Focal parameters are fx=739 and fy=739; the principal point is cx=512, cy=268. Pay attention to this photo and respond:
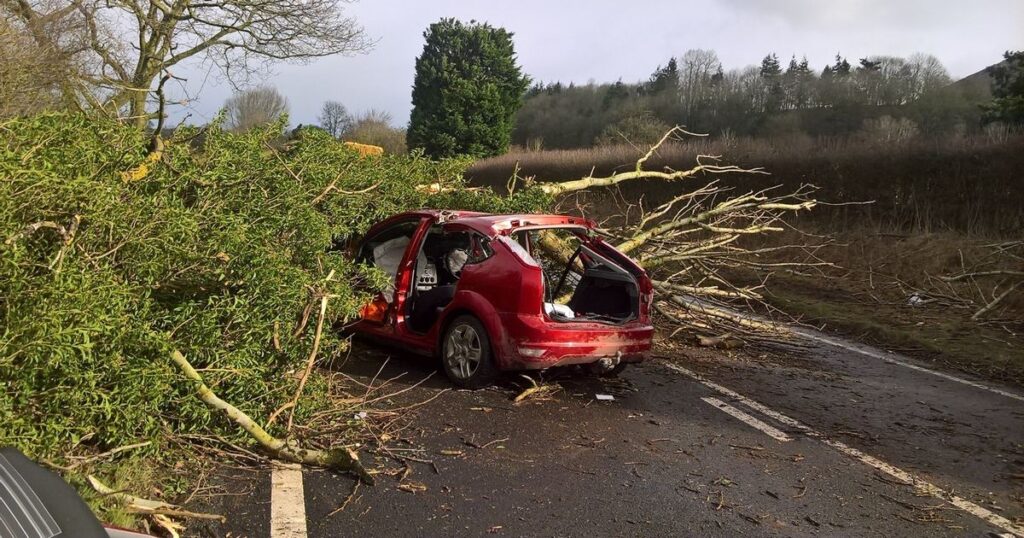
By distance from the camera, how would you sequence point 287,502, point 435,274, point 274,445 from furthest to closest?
point 435,274 → point 274,445 → point 287,502

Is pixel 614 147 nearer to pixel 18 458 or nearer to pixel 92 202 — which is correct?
pixel 92 202

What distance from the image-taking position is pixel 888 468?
4973 mm

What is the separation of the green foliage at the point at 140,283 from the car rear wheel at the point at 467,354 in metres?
0.87

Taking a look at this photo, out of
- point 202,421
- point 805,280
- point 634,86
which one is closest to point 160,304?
point 202,421

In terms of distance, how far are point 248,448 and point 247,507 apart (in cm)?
73

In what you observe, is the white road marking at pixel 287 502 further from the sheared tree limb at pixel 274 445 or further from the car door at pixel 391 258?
the car door at pixel 391 258

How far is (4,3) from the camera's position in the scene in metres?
14.5

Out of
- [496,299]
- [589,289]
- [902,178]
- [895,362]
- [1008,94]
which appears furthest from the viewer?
[1008,94]

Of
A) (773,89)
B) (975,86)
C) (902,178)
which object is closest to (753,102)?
(773,89)

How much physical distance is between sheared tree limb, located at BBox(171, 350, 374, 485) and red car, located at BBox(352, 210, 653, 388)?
1.80m

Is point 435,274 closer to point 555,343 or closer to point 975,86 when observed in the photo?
point 555,343

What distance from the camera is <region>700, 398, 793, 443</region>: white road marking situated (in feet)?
18.2

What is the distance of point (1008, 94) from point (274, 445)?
87.5 feet

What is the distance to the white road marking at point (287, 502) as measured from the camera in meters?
3.61
